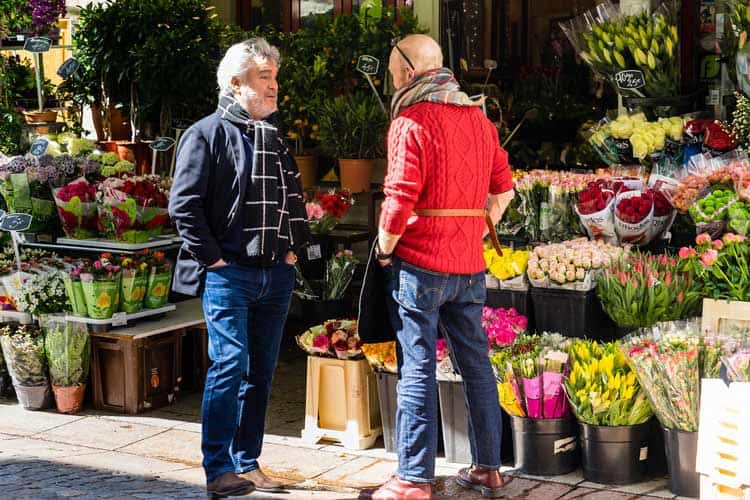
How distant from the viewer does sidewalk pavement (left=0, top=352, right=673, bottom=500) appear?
16.8 ft

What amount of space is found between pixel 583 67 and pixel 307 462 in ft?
13.2

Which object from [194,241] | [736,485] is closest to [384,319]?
[194,241]

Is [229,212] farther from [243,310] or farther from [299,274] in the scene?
[299,274]

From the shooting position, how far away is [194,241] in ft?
15.4

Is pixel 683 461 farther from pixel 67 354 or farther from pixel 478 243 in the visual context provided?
pixel 67 354

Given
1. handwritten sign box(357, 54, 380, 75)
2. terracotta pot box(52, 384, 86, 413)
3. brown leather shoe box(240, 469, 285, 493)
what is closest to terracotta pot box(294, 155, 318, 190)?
handwritten sign box(357, 54, 380, 75)

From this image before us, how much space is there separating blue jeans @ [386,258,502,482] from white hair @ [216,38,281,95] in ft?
3.32

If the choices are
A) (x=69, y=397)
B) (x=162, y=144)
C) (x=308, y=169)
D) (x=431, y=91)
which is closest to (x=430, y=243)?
(x=431, y=91)

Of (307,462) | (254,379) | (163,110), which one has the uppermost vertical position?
(163,110)

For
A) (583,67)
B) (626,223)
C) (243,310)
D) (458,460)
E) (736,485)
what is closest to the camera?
(736,485)

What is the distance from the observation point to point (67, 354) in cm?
651

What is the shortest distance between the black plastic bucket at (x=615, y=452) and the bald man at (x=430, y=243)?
503 millimetres

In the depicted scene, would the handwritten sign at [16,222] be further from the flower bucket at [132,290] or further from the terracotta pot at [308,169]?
the terracotta pot at [308,169]

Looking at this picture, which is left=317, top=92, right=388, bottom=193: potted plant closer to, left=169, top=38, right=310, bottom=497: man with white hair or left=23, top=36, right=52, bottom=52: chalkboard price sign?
left=23, top=36, right=52, bottom=52: chalkboard price sign
